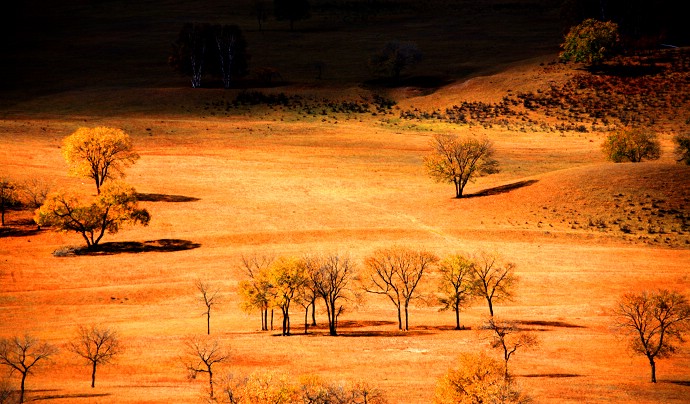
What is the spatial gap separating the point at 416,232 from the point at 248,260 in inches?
830

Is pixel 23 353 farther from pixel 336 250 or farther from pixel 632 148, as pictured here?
pixel 632 148

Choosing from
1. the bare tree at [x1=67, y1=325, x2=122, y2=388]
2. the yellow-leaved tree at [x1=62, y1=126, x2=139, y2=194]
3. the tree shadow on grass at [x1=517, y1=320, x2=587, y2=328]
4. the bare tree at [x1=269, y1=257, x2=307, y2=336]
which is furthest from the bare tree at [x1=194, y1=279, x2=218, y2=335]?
the yellow-leaved tree at [x1=62, y1=126, x2=139, y2=194]

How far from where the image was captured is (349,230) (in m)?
90.8

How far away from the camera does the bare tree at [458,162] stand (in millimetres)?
104625

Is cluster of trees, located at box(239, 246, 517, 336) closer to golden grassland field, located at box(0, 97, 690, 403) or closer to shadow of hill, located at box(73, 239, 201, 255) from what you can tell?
golden grassland field, located at box(0, 97, 690, 403)

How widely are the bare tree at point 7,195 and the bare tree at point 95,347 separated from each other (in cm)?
4477

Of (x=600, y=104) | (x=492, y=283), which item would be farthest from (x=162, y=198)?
(x=600, y=104)

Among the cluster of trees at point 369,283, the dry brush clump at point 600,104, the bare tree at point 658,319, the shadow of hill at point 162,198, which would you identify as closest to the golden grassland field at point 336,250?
the shadow of hill at point 162,198

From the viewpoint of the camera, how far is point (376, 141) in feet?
432

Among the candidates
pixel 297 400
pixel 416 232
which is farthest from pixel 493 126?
pixel 297 400

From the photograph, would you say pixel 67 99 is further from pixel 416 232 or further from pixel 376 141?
pixel 416 232

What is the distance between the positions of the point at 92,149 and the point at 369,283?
46.6m

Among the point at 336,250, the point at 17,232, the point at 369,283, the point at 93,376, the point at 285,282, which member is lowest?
the point at 93,376

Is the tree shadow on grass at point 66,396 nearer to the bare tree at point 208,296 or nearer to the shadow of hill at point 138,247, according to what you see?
the bare tree at point 208,296
